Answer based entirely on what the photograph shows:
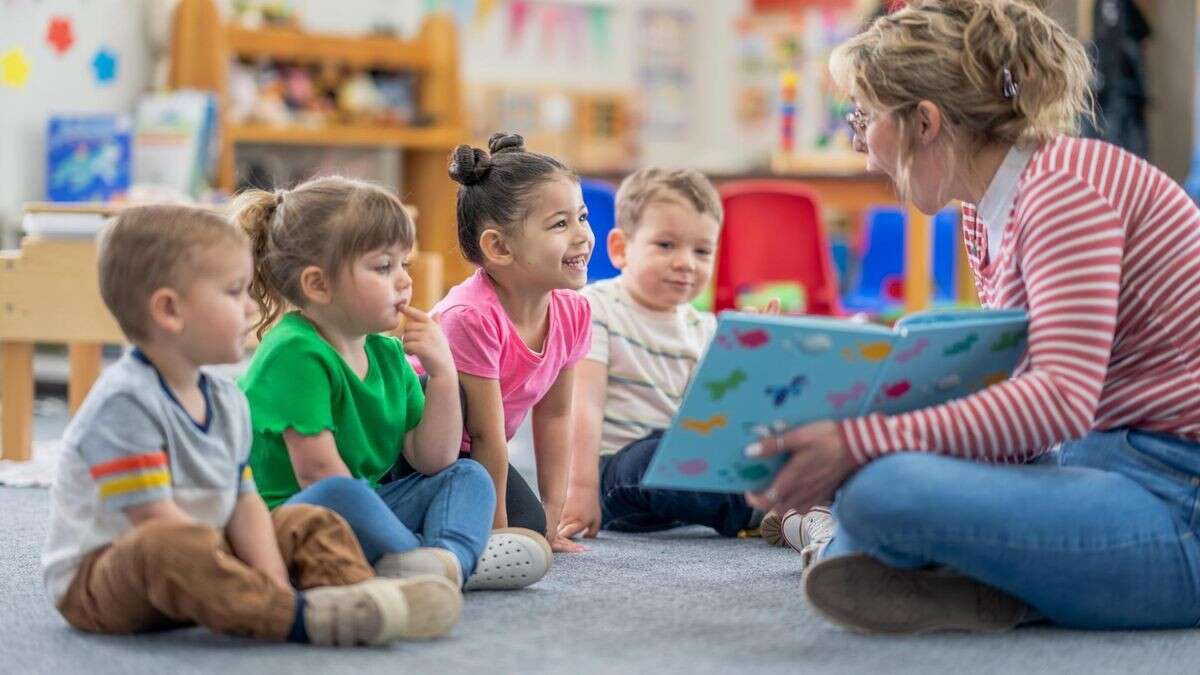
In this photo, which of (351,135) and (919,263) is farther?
(351,135)

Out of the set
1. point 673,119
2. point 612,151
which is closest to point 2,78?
point 612,151

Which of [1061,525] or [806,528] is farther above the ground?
[1061,525]

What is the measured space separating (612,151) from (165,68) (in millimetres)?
2443

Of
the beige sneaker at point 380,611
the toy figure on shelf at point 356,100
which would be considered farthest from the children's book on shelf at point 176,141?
the beige sneaker at point 380,611

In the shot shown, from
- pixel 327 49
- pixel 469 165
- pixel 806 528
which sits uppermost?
pixel 327 49

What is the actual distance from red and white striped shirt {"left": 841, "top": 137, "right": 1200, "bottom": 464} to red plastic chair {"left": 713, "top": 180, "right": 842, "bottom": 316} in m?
2.28

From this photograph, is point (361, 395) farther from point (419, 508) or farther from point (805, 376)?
point (805, 376)

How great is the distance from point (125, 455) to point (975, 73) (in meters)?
0.86

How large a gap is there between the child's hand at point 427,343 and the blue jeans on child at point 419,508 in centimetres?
11

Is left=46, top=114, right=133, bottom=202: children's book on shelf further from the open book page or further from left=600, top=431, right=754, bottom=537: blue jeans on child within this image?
the open book page

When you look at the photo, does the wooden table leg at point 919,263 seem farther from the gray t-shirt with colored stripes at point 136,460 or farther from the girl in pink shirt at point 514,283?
the gray t-shirt with colored stripes at point 136,460

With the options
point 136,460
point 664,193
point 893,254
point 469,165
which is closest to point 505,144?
point 469,165

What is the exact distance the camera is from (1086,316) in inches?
51.9

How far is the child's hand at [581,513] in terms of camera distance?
83.3 inches
